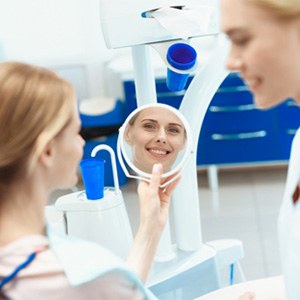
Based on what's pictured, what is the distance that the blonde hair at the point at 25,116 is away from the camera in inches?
34.7

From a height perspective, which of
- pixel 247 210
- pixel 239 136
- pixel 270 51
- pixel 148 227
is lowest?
pixel 247 210

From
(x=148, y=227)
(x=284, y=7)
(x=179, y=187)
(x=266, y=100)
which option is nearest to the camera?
(x=284, y=7)

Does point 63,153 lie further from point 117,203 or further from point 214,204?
point 214,204

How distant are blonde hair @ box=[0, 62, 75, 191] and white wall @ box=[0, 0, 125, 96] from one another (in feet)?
9.79

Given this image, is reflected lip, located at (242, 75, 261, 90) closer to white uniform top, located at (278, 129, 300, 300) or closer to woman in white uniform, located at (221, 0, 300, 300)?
woman in white uniform, located at (221, 0, 300, 300)

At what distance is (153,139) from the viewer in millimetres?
1278

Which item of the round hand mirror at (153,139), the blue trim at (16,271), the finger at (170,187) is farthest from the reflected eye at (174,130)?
the blue trim at (16,271)

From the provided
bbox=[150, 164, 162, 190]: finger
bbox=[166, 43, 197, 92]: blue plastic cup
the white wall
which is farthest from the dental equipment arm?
the white wall

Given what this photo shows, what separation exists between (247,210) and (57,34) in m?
1.85

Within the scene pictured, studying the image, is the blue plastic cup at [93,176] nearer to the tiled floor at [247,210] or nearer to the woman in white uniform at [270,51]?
the woman in white uniform at [270,51]

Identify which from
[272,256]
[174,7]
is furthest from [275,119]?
Answer: [174,7]

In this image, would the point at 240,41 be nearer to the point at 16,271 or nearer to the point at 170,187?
the point at 170,187

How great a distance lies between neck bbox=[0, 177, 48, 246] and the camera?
910 millimetres

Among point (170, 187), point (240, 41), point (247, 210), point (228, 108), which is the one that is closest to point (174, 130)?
point (170, 187)
